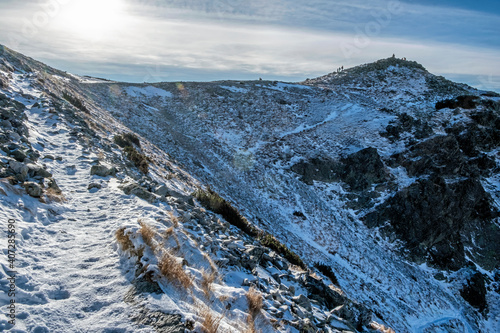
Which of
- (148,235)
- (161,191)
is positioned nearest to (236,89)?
(161,191)

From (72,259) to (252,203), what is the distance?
1776cm

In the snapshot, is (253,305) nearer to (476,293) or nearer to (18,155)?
(18,155)

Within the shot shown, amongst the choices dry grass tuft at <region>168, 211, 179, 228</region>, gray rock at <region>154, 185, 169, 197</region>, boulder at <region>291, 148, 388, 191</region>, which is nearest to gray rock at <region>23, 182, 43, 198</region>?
dry grass tuft at <region>168, 211, 179, 228</region>

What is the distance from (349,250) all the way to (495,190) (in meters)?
22.2

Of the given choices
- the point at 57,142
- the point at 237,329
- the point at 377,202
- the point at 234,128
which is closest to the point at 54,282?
the point at 237,329

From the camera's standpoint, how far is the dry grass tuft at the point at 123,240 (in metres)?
5.82

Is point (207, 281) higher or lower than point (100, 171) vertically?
lower

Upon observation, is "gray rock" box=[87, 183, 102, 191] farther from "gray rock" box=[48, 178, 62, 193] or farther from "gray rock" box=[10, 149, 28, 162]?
"gray rock" box=[10, 149, 28, 162]

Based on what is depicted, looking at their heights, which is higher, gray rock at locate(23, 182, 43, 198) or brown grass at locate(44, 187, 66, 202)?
gray rock at locate(23, 182, 43, 198)

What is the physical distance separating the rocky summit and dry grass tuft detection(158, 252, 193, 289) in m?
0.03

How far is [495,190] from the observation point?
32.5m

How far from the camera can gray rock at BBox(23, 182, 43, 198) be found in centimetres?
699

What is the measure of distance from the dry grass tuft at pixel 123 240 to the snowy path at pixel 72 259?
19 centimetres

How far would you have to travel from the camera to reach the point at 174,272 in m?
5.36
